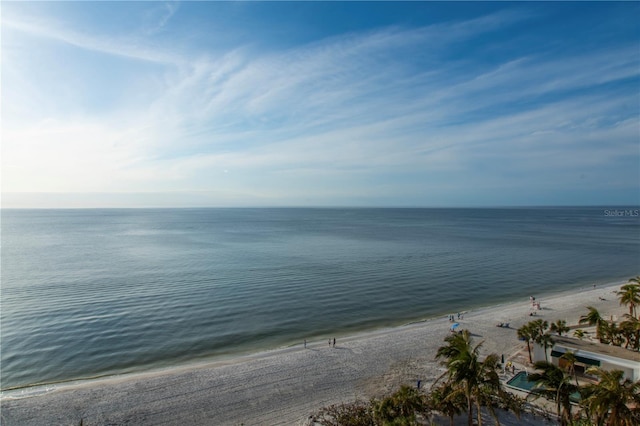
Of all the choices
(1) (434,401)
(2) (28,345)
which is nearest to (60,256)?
(2) (28,345)

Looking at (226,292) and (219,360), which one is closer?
(219,360)

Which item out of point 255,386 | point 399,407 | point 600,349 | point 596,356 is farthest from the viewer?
point 255,386

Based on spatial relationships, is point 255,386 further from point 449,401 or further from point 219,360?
point 449,401

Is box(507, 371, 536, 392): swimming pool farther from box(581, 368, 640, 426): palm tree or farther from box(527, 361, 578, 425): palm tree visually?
box(581, 368, 640, 426): palm tree

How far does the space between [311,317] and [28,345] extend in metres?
32.4

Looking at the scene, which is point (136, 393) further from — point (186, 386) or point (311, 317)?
point (311, 317)

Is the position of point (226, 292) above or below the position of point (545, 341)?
below

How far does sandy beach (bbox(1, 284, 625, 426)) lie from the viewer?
26.2 meters

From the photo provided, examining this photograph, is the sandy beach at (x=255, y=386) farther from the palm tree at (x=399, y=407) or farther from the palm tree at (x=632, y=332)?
the palm tree at (x=632, y=332)

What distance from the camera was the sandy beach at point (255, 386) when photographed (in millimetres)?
26250

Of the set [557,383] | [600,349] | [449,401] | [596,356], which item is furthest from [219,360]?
[600,349]

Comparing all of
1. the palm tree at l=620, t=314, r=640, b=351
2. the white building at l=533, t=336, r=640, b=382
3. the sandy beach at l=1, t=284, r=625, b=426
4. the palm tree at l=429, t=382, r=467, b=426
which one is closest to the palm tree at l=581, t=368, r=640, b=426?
the palm tree at l=429, t=382, r=467, b=426

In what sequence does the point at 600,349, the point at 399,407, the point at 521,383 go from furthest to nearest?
the point at 600,349, the point at 521,383, the point at 399,407

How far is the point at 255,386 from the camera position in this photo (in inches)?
1197
